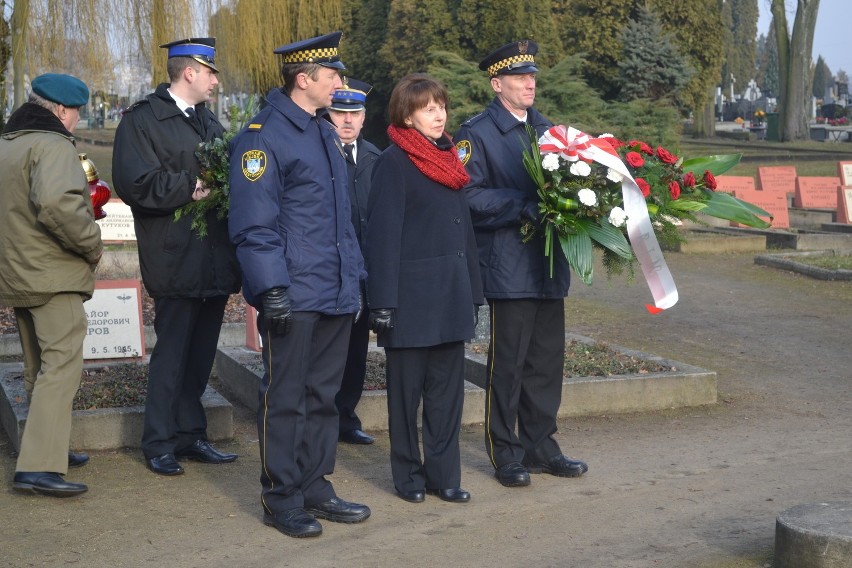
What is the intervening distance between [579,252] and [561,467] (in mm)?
1113

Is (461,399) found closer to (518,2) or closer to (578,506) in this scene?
(578,506)

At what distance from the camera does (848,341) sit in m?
10.1

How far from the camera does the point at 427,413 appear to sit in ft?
18.8

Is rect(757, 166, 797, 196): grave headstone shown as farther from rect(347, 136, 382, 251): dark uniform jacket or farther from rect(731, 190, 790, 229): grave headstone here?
rect(347, 136, 382, 251): dark uniform jacket

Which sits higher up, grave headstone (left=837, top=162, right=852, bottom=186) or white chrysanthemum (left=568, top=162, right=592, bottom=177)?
grave headstone (left=837, top=162, right=852, bottom=186)

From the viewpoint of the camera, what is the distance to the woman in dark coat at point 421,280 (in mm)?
5504

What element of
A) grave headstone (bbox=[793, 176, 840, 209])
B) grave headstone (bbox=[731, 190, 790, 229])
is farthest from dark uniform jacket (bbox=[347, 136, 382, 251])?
grave headstone (bbox=[793, 176, 840, 209])

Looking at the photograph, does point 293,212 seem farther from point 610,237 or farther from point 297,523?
point 610,237

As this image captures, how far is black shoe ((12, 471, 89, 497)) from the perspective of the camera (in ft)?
18.4

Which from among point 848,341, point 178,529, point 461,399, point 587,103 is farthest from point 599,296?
point 587,103

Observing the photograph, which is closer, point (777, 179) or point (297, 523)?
point (297, 523)

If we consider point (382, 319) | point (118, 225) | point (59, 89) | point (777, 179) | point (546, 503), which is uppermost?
point (59, 89)

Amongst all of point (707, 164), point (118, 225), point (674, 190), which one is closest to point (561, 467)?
point (674, 190)

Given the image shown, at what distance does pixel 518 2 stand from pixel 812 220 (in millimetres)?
7479
